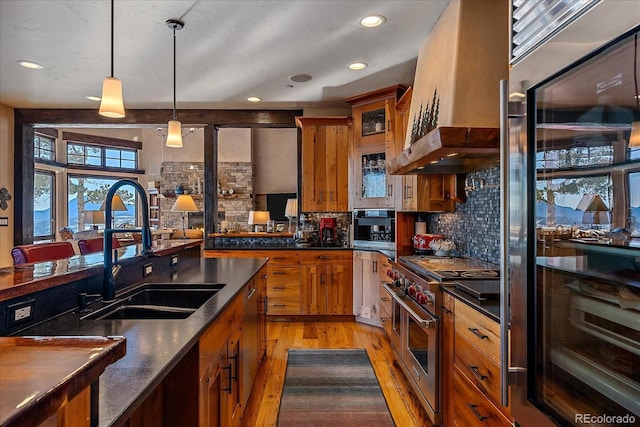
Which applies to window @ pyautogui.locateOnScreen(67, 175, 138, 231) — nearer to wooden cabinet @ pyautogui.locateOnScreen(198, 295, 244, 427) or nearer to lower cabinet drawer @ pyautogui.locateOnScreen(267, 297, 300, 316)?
lower cabinet drawer @ pyautogui.locateOnScreen(267, 297, 300, 316)

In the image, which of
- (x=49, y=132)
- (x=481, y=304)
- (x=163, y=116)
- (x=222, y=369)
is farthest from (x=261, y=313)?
(x=49, y=132)

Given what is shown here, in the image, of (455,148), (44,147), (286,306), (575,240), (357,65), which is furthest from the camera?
(44,147)

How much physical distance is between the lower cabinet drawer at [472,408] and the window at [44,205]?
980cm

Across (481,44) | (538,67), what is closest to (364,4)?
(481,44)

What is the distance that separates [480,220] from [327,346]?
6.30ft

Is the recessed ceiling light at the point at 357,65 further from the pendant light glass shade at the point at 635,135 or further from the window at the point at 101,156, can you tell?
the window at the point at 101,156

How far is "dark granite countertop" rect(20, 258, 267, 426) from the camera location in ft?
2.65

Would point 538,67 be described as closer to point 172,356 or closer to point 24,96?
point 172,356

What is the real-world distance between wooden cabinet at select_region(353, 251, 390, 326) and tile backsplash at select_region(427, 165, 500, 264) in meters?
1.03

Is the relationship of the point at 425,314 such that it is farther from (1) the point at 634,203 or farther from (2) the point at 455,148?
(1) the point at 634,203

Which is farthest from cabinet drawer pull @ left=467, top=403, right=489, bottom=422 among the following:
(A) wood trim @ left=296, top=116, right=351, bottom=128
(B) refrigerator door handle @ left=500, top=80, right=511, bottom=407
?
(A) wood trim @ left=296, top=116, right=351, bottom=128

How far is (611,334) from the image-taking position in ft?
2.61

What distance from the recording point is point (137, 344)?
3.76 feet

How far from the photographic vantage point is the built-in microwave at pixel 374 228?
4.24 m
